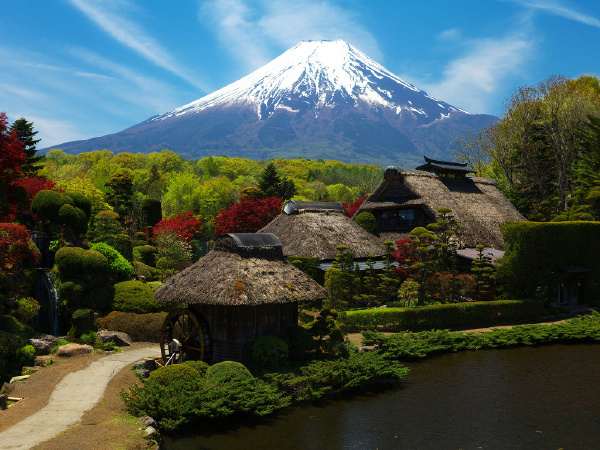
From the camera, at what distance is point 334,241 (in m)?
32.3

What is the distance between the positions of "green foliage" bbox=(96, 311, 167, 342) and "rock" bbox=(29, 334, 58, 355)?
2.83m

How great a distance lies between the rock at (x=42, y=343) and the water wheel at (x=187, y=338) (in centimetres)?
446

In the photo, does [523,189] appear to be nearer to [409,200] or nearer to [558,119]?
[558,119]

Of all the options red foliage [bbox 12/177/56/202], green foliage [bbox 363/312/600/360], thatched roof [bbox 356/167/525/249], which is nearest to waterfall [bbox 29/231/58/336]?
red foliage [bbox 12/177/56/202]

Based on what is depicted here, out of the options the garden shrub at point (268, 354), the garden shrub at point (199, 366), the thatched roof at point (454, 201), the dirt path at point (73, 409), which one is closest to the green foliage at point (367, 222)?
the thatched roof at point (454, 201)

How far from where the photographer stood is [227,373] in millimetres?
14875

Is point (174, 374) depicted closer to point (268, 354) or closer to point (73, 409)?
point (73, 409)

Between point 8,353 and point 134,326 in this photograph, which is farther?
point 134,326

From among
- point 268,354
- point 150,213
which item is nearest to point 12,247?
point 268,354

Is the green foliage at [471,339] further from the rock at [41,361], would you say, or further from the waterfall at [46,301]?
the waterfall at [46,301]

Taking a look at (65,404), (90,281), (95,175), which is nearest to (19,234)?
(90,281)

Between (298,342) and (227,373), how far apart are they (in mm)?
3621

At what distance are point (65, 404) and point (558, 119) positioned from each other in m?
45.8

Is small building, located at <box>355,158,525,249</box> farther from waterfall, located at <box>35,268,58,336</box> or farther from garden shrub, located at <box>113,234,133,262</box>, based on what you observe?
waterfall, located at <box>35,268,58,336</box>
